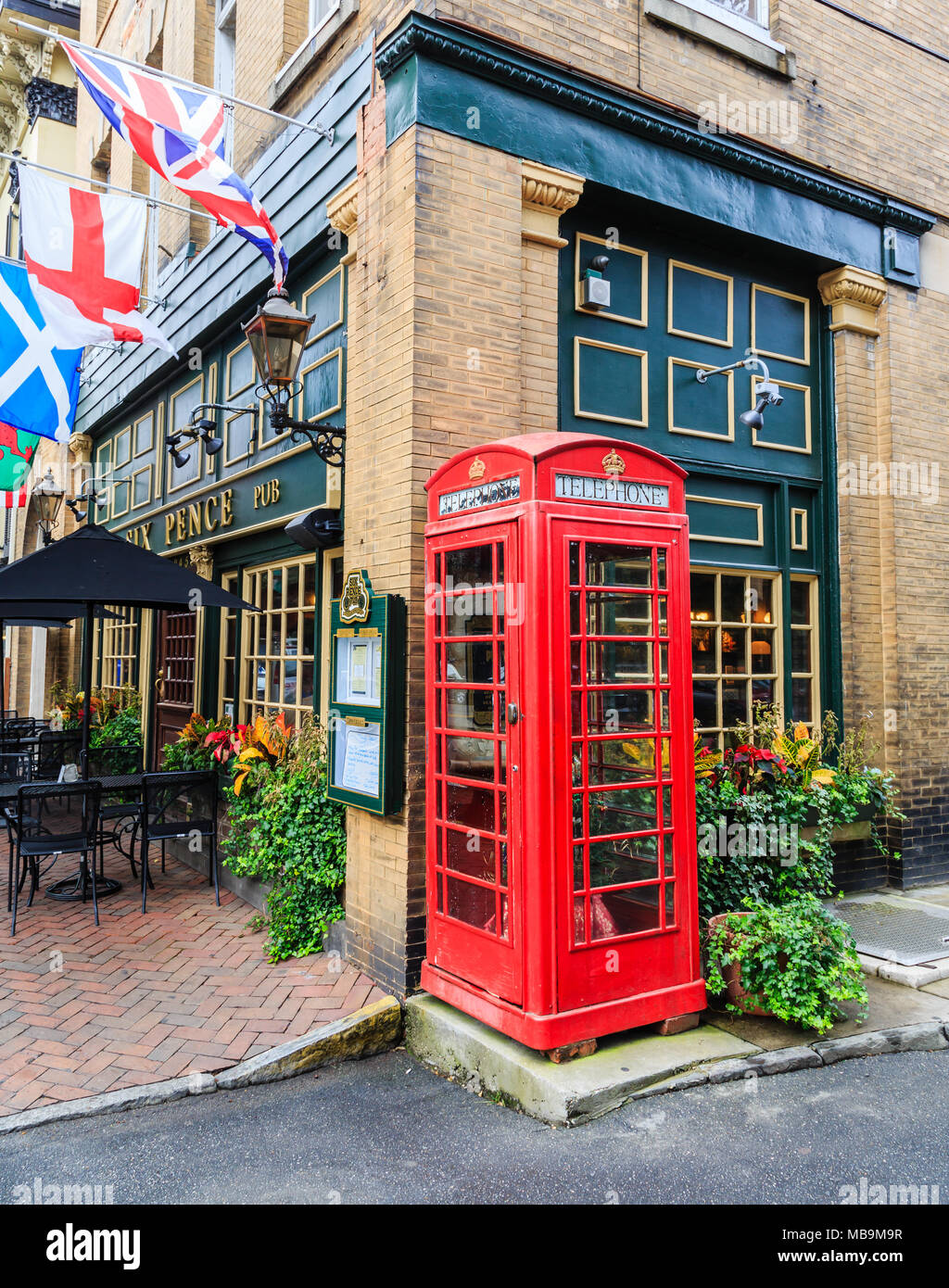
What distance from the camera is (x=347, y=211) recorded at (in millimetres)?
6180

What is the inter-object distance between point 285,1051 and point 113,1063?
2.85 ft

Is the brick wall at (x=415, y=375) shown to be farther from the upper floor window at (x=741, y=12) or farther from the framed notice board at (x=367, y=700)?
the upper floor window at (x=741, y=12)

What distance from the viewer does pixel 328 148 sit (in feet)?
21.8

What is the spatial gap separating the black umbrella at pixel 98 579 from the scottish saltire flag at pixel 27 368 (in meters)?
1.78

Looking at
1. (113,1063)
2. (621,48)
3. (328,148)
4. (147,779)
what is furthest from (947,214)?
(113,1063)

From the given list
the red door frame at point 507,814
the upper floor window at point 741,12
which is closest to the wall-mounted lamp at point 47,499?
the red door frame at point 507,814

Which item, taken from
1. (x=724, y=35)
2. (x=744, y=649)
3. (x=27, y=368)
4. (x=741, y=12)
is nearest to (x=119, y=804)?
(x=27, y=368)

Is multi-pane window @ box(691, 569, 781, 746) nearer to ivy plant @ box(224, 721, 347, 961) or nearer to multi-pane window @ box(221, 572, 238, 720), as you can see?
ivy plant @ box(224, 721, 347, 961)

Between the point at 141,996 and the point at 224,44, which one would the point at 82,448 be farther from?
the point at 141,996

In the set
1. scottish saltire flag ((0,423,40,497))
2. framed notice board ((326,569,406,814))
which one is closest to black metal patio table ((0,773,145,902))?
framed notice board ((326,569,406,814))

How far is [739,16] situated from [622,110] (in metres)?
2.33

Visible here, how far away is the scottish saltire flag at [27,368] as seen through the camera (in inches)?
329

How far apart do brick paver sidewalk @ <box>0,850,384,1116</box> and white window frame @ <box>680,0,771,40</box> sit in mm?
7854

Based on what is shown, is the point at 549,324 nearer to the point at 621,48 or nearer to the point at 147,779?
the point at 621,48
